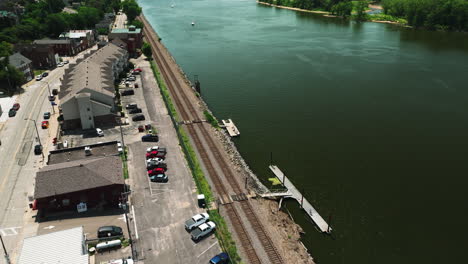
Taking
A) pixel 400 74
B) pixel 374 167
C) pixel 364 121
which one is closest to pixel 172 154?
pixel 374 167

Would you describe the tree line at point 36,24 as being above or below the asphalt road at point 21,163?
above

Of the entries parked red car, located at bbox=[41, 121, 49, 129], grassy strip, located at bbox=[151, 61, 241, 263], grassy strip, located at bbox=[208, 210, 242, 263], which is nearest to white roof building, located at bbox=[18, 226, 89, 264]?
grassy strip, located at bbox=[208, 210, 242, 263]

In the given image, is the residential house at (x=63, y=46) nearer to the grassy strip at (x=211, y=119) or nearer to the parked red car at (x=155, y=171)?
the grassy strip at (x=211, y=119)

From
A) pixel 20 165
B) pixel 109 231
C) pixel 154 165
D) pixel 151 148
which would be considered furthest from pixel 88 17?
pixel 109 231

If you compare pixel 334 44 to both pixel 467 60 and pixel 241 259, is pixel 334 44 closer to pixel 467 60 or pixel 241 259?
pixel 467 60

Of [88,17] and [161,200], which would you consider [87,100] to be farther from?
[88,17]

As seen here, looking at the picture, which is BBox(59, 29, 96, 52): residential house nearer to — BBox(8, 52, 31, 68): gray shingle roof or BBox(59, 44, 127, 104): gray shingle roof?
BBox(8, 52, 31, 68): gray shingle roof

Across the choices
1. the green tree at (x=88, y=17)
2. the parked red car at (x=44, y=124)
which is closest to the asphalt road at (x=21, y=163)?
the parked red car at (x=44, y=124)
